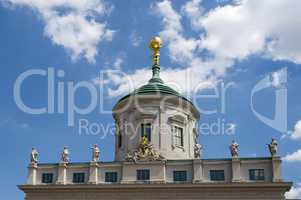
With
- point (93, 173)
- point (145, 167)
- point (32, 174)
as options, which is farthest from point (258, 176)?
point (32, 174)

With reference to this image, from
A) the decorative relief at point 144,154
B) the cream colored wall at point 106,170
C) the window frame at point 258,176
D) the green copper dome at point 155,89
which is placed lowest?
the window frame at point 258,176

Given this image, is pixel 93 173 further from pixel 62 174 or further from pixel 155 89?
pixel 155 89

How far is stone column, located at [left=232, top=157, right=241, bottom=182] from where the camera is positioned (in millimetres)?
44500

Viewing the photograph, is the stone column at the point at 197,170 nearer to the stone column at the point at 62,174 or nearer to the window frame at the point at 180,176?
the window frame at the point at 180,176

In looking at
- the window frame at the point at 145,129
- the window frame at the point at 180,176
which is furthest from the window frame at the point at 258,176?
the window frame at the point at 145,129

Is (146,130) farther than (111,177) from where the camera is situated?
Yes

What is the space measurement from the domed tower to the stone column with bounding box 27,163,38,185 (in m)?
8.66

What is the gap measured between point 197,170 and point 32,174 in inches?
603

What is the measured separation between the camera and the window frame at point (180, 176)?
4562cm

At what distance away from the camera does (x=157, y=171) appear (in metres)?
45.9

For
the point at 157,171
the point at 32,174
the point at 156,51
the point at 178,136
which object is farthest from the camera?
the point at 156,51

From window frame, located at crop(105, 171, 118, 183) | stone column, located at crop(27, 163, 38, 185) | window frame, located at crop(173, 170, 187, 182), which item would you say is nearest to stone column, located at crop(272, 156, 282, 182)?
window frame, located at crop(173, 170, 187, 182)

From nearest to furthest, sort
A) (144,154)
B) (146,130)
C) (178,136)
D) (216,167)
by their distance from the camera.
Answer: (216,167), (144,154), (146,130), (178,136)

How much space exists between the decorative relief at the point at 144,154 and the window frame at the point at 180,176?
2.16 m
